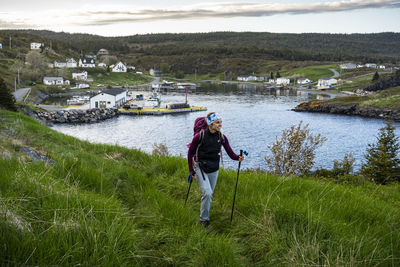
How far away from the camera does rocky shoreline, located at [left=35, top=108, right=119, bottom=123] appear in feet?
160

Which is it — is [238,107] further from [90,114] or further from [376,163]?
[376,163]

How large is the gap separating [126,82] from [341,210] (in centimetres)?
12165

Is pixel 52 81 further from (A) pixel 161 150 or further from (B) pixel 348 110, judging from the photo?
(A) pixel 161 150

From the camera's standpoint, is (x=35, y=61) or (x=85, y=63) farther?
(x=85, y=63)

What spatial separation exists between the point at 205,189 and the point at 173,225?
834mm

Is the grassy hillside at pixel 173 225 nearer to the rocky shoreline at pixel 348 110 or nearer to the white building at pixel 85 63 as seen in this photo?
the rocky shoreline at pixel 348 110

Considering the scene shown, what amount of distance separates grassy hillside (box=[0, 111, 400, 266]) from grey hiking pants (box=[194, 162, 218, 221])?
23cm

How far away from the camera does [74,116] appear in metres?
50.9

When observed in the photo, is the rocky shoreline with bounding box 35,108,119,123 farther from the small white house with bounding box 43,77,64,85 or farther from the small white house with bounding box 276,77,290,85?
the small white house with bounding box 276,77,290,85

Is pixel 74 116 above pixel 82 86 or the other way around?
the other way around

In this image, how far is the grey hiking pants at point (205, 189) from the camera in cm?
459

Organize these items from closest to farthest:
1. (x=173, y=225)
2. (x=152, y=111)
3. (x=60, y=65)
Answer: (x=173, y=225) → (x=152, y=111) → (x=60, y=65)

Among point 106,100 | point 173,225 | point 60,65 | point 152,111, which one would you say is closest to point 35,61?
point 60,65

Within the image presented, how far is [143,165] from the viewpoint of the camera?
7648 millimetres
